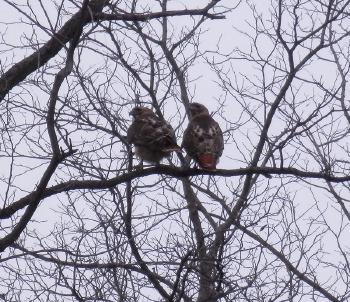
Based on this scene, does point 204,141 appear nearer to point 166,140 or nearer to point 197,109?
point 166,140

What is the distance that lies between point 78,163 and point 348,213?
15.5 ft

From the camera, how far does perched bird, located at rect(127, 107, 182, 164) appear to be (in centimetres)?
844

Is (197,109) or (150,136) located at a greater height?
(197,109)

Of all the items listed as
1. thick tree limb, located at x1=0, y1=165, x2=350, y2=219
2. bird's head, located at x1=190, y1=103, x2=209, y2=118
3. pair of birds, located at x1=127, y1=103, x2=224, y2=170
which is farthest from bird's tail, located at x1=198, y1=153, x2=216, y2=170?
bird's head, located at x1=190, y1=103, x2=209, y2=118

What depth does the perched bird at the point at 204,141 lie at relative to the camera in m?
8.34

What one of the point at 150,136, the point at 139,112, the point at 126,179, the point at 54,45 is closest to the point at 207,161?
the point at 150,136

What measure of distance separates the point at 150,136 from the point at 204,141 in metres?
0.54

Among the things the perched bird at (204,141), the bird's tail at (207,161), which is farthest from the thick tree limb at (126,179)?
the perched bird at (204,141)

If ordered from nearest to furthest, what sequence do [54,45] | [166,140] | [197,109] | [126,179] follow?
[126,179], [166,140], [54,45], [197,109]

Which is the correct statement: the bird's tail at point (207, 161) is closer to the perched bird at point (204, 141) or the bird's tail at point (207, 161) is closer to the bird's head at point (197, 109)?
the perched bird at point (204, 141)

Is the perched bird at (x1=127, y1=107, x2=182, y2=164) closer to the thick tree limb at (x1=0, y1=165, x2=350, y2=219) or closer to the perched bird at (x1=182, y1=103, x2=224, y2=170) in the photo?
the perched bird at (x1=182, y1=103, x2=224, y2=170)

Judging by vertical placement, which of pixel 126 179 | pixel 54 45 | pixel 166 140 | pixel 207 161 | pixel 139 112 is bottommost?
pixel 126 179

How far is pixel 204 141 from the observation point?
8.66 meters

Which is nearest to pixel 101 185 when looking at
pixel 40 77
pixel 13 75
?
pixel 40 77
